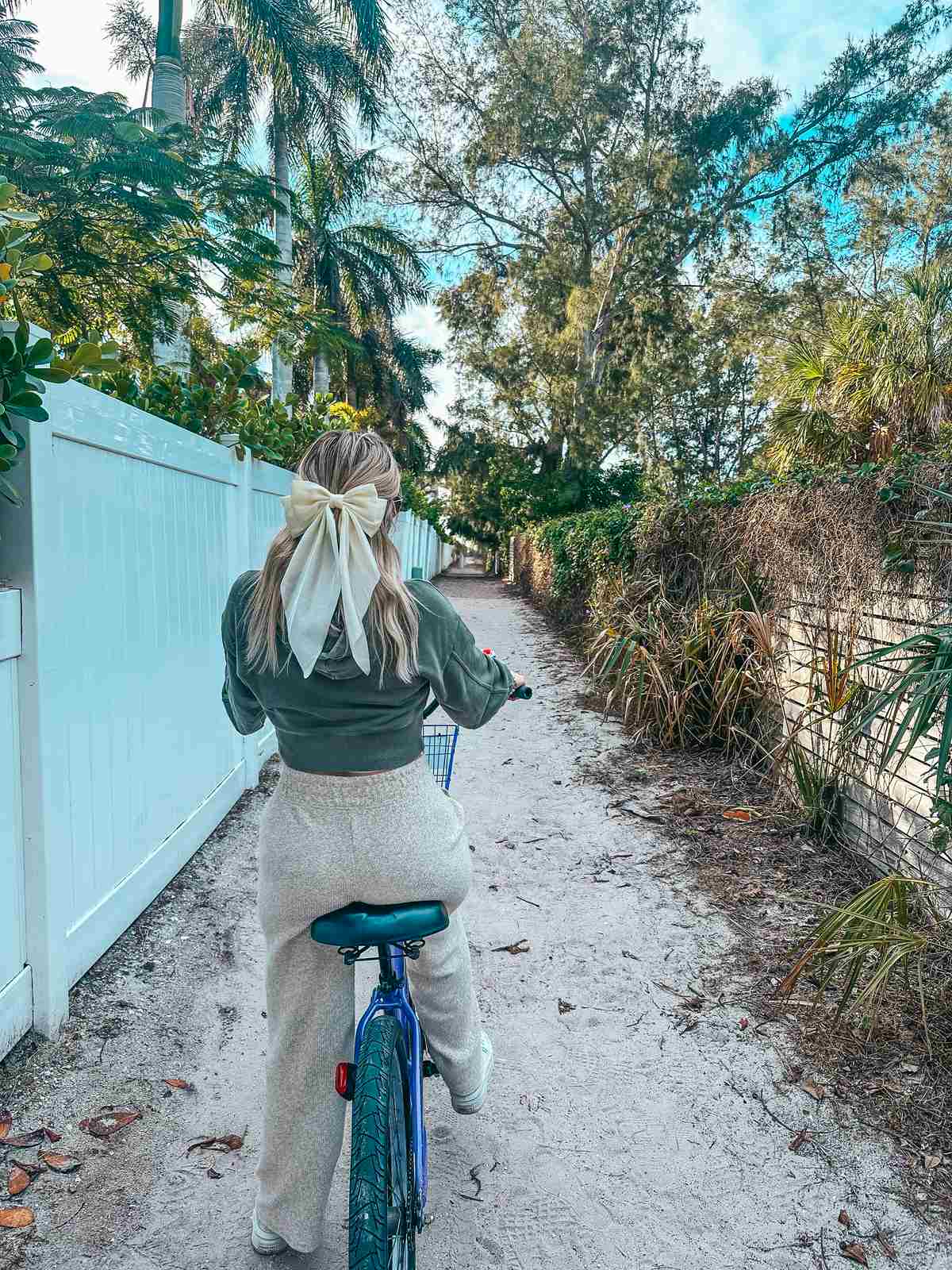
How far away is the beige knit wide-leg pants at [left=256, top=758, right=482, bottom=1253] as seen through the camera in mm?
1691

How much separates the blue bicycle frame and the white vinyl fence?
4.37 ft

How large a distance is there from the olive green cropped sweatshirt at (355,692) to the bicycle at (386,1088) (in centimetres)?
15

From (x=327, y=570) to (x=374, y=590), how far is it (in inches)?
4.3

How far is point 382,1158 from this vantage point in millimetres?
1466

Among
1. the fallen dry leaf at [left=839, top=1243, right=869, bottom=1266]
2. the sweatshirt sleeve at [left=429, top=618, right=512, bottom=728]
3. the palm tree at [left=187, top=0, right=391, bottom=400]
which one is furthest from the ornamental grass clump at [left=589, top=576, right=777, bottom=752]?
the palm tree at [left=187, top=0, right=391, bottom=400]

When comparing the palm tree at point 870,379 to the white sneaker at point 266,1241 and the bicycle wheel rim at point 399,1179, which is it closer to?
the bicycle wheel rim at point 399,1179

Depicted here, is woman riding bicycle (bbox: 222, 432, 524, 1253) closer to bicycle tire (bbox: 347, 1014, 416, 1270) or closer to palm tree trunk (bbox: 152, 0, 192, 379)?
bicycle tire (bbox: 347, 1014, 416, 1270)

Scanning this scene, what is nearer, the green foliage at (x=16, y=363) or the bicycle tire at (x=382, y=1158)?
the bicycle tire at (x=382, y=1158)

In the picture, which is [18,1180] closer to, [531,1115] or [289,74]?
[531,1115]

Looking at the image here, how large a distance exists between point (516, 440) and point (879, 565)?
92.7ft

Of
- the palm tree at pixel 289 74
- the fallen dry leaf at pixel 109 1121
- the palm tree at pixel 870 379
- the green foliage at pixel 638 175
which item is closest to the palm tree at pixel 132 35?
the palm tree at pixel 289 74

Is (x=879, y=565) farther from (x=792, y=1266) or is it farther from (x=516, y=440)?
(x=516, y=440)

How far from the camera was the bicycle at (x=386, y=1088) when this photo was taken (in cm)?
143

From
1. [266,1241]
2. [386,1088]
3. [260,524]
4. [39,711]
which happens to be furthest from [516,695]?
[260,524]
